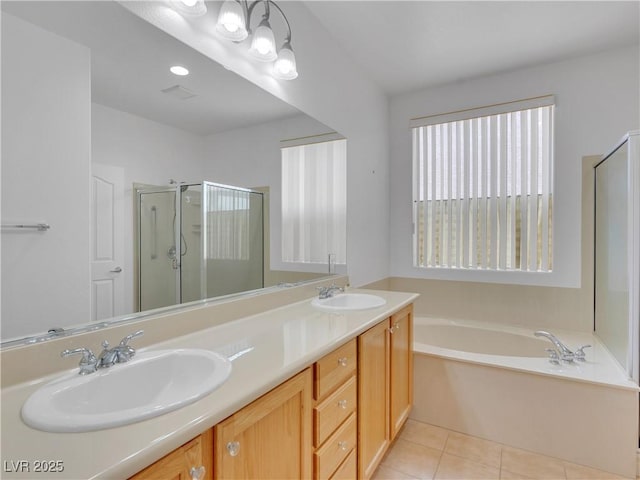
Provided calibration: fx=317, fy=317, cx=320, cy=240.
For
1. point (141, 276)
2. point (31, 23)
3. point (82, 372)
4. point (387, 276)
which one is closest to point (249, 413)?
point (82, 372)

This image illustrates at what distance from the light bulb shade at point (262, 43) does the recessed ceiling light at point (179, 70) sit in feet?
1.32

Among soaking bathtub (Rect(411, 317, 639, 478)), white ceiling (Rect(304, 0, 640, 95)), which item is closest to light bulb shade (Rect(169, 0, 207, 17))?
white ceiling (Rect(304, 0, 640, 95))

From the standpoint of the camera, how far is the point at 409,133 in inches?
124

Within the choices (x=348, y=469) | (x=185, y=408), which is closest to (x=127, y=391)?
(x=185, y=408)

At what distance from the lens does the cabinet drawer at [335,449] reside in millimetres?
1093

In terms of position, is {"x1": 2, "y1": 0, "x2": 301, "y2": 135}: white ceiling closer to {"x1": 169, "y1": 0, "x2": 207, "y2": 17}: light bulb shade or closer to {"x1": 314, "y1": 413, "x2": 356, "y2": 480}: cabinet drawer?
→ {"x1": 169, "y1": 0, "x2": 207, "y2": 17}: light bulb shade

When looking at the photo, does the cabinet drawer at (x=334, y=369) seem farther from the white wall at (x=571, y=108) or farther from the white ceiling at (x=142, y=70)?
the white wall at (x=571, y=108)

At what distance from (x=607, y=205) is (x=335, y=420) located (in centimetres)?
231

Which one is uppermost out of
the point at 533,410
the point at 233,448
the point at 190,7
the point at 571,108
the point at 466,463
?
the point at 571,108

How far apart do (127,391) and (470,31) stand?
276 centimetres

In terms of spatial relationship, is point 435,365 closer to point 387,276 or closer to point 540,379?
point 540,379

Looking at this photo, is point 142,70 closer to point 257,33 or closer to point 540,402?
point 257,33

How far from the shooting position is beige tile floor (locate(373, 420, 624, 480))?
A: 5.47ft

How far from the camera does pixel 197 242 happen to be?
1.30m
